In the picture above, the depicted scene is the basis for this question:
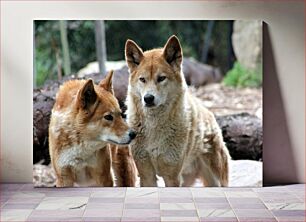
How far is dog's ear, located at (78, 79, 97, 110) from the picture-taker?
13.9 ft

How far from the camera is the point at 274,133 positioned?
4.45 meters

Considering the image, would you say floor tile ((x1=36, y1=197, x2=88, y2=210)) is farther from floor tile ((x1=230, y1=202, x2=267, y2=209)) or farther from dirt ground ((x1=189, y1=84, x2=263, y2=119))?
dirt ground ((x1=189, y1=84, x2=263, y2=119))

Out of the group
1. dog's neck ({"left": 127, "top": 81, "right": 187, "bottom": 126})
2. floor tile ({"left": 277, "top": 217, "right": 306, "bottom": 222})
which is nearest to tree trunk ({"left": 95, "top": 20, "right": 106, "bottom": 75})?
dog's neck ({"left": 127, "top": 81, "right": 187, "bottom": 126})

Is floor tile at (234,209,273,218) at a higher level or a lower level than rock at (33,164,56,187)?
lower

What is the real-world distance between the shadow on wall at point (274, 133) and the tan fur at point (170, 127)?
352 millimetres

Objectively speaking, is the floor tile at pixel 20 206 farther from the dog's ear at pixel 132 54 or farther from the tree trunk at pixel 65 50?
the dog's ear at pixel 132 54

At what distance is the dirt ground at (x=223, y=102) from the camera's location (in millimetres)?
4383

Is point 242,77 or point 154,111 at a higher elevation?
point 242,77

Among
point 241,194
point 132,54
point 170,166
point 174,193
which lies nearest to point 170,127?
point 170,166

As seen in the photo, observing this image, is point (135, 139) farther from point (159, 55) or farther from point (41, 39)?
point (41, 39)

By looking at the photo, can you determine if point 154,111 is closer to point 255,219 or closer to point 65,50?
point 65,50

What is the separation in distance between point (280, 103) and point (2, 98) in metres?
2.18

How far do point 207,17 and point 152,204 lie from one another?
1.51 meters

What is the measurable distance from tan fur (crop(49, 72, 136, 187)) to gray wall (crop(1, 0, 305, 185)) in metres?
0.28
